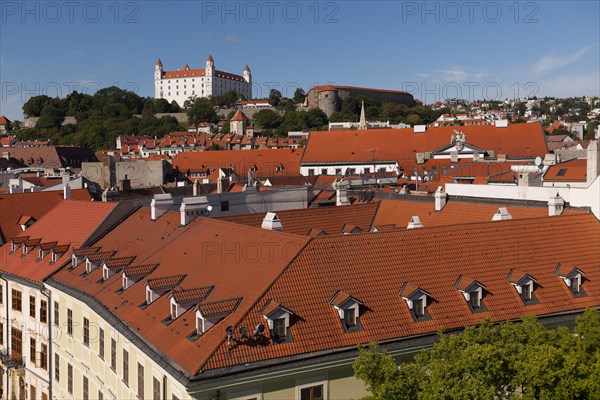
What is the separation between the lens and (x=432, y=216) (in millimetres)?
32344

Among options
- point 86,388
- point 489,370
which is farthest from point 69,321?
point 489,370

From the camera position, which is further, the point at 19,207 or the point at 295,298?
the point at 19,207

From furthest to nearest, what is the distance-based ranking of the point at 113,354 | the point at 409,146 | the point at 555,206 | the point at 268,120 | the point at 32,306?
the point at 268,120 → the point at 409,146 → the point at 32,306 → the point at 555,206 → the point at 113,354

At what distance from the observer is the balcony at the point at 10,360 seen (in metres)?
31.6

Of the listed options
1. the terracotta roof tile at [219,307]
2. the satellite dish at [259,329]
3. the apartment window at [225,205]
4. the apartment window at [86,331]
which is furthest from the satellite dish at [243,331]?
the apartment window at [225,205]

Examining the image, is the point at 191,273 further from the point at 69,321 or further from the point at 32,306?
the point at 32,306

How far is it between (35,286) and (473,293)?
18465mm

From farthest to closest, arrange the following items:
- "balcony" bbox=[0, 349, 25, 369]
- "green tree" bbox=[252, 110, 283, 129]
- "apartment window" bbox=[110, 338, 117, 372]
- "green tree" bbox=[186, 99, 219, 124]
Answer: "green tree" bbox=[186, 99, 219, 124] → "green tree" bbox=[252, 110, 283, 129] → "balcony" bbox=[0, 349, 25, 369] → "apartment window" bbox=[110, 338, 117, 372]

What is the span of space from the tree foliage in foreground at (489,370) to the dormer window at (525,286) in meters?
6.71

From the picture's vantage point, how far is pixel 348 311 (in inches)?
709

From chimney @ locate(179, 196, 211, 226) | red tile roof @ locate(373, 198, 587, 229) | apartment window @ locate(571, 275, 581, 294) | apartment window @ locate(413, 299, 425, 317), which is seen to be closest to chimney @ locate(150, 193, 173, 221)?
chimney @ locate(179, 196, 211, 226)

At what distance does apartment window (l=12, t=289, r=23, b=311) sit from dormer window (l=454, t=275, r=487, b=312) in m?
20.2

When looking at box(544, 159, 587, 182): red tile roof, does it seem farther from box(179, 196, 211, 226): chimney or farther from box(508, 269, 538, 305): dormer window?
box(179, 196, 211, 226): chimney

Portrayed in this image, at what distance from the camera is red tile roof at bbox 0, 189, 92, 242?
37.1m
